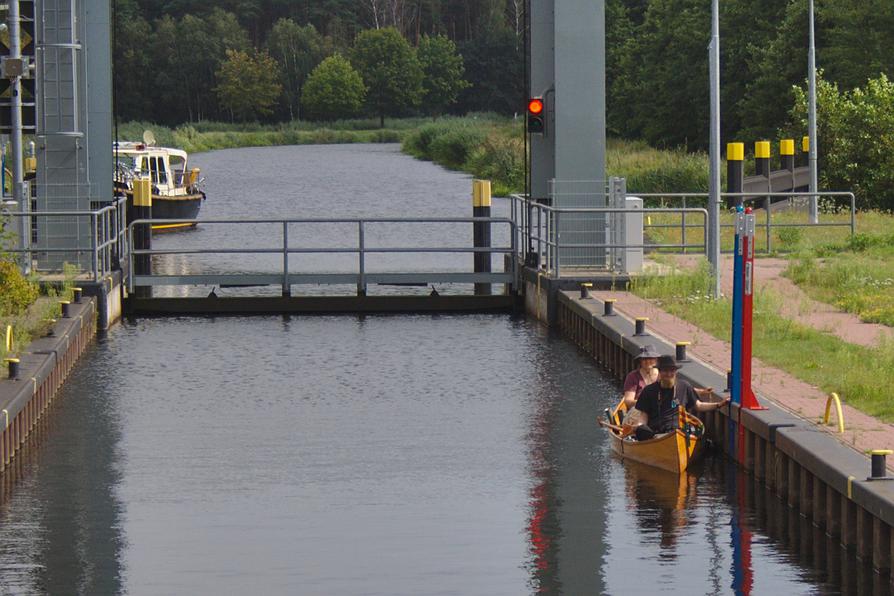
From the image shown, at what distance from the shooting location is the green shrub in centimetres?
2353

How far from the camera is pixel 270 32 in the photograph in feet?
508

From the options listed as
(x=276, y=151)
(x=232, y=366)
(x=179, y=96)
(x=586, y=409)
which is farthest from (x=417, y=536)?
(x=179, y=96)

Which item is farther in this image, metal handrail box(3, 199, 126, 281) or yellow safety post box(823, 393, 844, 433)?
metal handrail box(3, 199, 126, 281)

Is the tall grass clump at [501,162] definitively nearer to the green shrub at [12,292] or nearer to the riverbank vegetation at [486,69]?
the riverbank vegetation at [486,69]

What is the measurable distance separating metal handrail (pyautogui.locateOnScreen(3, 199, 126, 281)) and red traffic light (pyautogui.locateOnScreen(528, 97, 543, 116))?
6644 millimetres

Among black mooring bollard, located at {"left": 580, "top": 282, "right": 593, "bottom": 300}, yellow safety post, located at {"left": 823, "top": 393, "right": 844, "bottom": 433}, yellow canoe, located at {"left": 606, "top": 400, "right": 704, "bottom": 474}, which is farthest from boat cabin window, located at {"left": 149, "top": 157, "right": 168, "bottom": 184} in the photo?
yellow safety post, located at {"left": 823, "top": 393, "right": 844, "bottom": 433}

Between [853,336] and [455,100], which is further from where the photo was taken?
[455,100]

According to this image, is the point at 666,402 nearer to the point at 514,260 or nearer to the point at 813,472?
the point at 813,472

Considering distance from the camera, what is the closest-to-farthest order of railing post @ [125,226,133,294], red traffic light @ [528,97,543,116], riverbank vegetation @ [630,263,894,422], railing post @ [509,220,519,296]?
riverbank vegetation @ [630,263,894,422] → red traffic light @ [528,97,543,116] → railing post @ [125,226,133,294] → railing post @ [509,220,519,296]

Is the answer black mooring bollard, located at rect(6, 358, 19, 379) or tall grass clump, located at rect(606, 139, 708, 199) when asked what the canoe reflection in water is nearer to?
black mooring bollard, located at rect(6, 358, 19, 379)

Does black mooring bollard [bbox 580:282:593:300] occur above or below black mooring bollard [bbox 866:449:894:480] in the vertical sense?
above

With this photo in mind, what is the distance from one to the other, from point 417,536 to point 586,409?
6.49 meters

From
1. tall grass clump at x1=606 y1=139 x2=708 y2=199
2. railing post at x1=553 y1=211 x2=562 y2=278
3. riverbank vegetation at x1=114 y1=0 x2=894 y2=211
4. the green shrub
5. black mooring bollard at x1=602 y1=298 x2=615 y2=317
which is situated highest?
riverbank vegetation at x1=114 y1=0 x2=894 y2=211

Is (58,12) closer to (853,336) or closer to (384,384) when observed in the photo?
(384,384)
